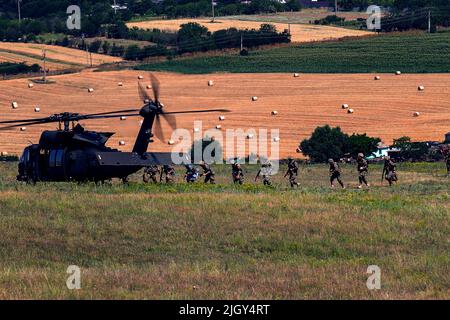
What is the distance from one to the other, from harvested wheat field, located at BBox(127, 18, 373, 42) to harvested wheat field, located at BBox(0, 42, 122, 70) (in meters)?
15.4

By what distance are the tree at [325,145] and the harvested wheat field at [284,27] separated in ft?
148

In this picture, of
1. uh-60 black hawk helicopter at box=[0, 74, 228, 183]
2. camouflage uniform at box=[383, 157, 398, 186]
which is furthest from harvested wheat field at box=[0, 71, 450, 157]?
uh-60 black hawk helicopter at box=[0, 74, 228, 183]

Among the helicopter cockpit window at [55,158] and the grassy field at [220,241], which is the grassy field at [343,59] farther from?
the grassy field at [220,241]

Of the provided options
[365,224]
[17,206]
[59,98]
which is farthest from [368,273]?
[59,98]

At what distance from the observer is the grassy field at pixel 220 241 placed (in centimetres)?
2114

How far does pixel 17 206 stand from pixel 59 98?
54734 mm

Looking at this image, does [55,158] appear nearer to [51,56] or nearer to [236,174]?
[236,174]

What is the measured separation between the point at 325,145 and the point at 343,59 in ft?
113

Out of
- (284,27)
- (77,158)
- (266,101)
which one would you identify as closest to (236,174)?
(77,158)

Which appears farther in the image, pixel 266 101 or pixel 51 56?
pixel 51 56

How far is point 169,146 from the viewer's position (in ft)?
225

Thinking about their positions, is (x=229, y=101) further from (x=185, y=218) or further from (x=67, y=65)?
(x=185, y=218)

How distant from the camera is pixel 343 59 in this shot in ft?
316
